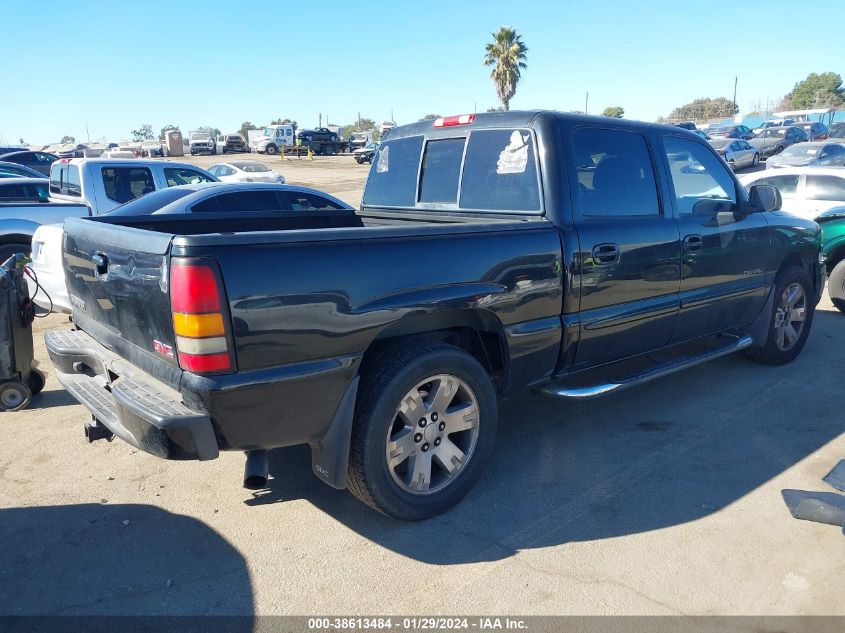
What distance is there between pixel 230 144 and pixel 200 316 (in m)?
58.6

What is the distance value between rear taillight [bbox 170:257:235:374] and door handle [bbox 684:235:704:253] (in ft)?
10.4

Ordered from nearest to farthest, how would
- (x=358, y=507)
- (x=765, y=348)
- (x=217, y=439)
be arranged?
(x=217, y=439)
(x=358, y=507)
(x=765, y=348)

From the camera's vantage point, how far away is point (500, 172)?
4.05 m

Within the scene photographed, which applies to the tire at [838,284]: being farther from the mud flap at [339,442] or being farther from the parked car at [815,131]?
the parked car at [815,131]

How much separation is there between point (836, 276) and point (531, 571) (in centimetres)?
666

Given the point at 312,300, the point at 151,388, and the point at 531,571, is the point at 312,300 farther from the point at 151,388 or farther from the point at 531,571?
the point at 531,571

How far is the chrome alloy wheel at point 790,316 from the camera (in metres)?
5.58

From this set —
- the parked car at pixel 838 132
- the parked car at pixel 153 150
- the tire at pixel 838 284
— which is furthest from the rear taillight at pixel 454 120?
the parked car at pixel 153 150

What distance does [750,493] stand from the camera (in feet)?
11.9

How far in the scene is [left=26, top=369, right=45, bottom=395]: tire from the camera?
505cm

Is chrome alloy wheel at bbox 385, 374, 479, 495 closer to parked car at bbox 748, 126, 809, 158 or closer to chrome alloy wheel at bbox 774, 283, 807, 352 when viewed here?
chrome alloy wheel at bbox 774, 283, 807, 352

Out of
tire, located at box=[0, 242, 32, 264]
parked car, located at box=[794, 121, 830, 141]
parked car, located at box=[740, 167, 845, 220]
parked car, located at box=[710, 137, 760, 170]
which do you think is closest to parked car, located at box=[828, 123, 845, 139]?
parked car, located at box=[794, 121, 830, 141]

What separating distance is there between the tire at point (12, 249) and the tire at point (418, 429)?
6591mm

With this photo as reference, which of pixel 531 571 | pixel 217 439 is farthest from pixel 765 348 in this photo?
pixel 217 439
